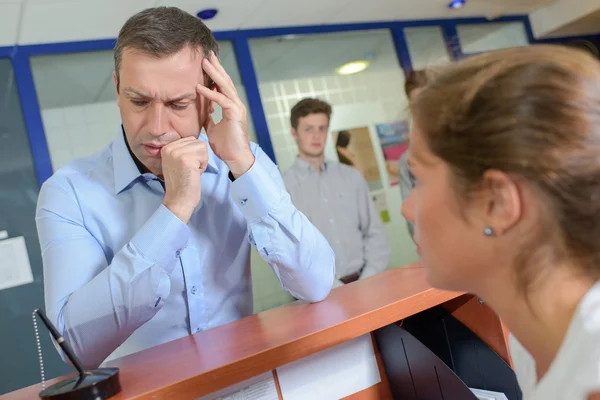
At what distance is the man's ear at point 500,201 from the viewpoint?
693mm

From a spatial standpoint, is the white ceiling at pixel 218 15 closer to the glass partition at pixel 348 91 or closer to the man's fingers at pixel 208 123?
the glass partition at pixel 348 91

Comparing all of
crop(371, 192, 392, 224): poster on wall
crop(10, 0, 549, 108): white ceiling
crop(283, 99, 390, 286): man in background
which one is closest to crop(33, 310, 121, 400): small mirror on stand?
crop(10, 0, 549, 108): white ceiling

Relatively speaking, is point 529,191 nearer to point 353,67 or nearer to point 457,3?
point 353,67

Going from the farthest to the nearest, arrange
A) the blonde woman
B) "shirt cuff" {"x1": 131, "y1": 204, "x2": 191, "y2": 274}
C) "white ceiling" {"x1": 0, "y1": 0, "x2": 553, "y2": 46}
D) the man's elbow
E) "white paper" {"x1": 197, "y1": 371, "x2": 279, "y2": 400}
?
1. "white ceiling" {"x1": 0, "y1": 0, "x2": 553, "y2": 46}
2. the man's elbow
3. "shirt cuff" {"x1": 131, "y1": 204, "x2": 191, "y2": 274}
4. "white paper" {"x1": 197, "y1": 371, "x2": 279, "y2": 400}
5. the blonde woman

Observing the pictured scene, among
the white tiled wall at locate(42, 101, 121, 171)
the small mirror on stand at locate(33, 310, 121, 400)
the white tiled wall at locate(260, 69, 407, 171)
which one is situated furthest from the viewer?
the white tiled wall at locate(260, 69, 407, 171)

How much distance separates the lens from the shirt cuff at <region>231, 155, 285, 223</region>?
135 centimetres

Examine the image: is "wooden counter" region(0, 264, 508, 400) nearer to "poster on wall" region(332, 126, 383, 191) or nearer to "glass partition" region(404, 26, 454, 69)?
"poster on wall" region(332, 126, 383, 191)

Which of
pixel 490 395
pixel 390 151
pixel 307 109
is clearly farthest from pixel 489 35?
pixel 490 395

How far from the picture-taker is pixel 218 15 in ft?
12.7

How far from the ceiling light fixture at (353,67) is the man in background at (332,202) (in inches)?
45.6

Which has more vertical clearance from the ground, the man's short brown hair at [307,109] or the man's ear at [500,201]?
the man's short brown hair at [307,109]

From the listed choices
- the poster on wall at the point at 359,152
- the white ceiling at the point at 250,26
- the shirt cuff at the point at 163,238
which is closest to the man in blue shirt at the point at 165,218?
the shirt cuff at the point at 163,238

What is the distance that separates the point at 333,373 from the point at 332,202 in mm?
2546

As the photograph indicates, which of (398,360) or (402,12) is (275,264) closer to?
(398,360)
